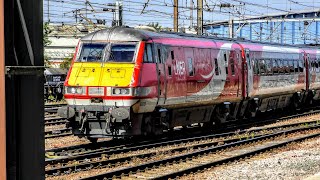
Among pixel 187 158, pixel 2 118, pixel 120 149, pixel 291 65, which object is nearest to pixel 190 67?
pixel 120 149

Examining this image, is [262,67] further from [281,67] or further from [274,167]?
[274,167]

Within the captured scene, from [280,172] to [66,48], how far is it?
180ft

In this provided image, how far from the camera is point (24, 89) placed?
262 centimetres

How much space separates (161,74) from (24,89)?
38.3 ft

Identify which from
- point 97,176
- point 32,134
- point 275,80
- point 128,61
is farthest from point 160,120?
point 32,134

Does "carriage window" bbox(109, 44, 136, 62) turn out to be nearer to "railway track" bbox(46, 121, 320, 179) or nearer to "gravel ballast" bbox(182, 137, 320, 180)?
"railway track" bbox(46, 121, 320, 179)

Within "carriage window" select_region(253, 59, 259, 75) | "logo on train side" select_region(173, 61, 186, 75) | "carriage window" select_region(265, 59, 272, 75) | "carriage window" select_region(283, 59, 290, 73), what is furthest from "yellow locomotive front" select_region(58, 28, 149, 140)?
"carriage window" select_region(283, 59, 290, 73)

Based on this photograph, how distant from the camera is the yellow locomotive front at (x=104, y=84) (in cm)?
1334

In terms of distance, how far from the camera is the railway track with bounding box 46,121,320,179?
34.9ft

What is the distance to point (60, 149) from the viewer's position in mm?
13156

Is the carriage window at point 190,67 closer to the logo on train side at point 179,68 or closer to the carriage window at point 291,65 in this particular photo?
the logo on train side at point 179,68

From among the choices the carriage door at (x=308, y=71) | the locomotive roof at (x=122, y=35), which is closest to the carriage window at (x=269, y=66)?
the carriage door at (x=308, y=71)

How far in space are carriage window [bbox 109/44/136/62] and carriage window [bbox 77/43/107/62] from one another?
0.29 metres

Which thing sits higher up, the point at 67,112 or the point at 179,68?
the point at 179,68
